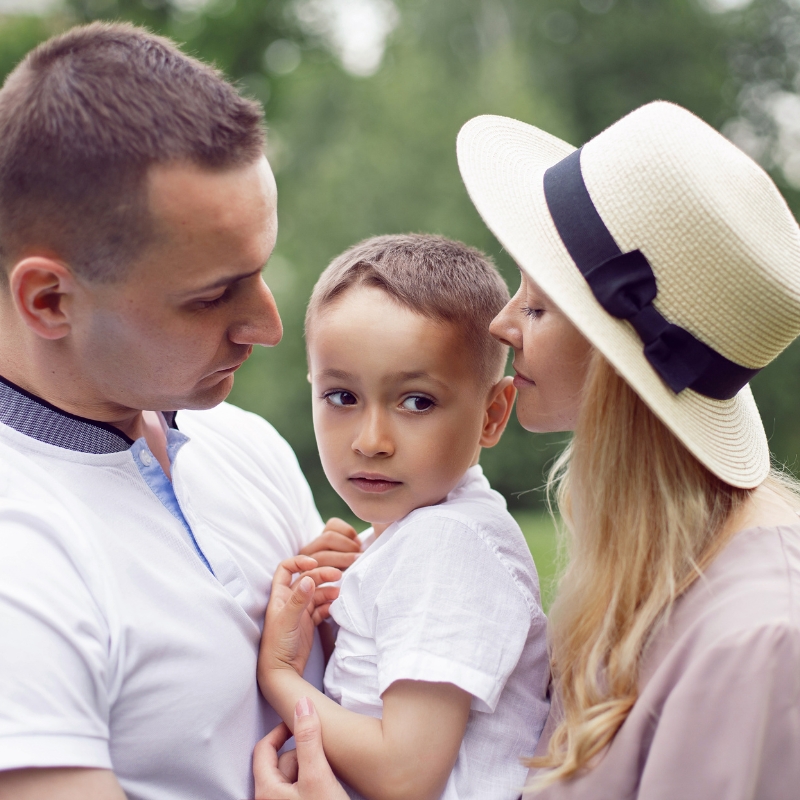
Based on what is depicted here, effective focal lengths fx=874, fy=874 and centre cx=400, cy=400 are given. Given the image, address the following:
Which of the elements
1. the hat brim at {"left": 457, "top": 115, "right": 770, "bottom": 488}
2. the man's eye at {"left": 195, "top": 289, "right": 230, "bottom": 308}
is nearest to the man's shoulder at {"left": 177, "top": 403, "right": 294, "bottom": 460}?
the man's eye at {"left": 195, "top": 289, "right": 230, "bottom": 308}

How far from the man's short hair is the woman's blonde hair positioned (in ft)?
3.11

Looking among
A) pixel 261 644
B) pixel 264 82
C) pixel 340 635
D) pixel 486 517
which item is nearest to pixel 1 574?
pixel 261 644

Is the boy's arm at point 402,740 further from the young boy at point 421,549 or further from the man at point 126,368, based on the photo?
the man at point 126,368

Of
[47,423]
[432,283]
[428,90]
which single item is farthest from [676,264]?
[428,90]

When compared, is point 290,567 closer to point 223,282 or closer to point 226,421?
point 226,421

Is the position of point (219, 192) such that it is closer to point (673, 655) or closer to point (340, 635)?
point (340, 635)

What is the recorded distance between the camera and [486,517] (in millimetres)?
1944

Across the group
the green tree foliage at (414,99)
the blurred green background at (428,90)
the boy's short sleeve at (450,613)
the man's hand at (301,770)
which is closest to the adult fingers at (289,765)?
the man's hand at (301,770)

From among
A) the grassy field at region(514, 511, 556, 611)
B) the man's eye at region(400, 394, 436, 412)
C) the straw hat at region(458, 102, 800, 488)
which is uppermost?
the straw hat at region(458, 102, 800, 488)

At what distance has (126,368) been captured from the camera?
184 cm

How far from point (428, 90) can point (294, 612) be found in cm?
1301

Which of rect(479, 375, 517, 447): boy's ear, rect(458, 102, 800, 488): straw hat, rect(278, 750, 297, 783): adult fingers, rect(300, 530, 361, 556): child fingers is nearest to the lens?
rect(458, 102, 800, 488): straw hat

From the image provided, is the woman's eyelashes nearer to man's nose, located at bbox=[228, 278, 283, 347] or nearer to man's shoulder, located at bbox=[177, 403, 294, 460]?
man's nose, located at bbox=[228, 278, 283, 347]

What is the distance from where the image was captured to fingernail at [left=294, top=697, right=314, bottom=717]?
5.93 feet
